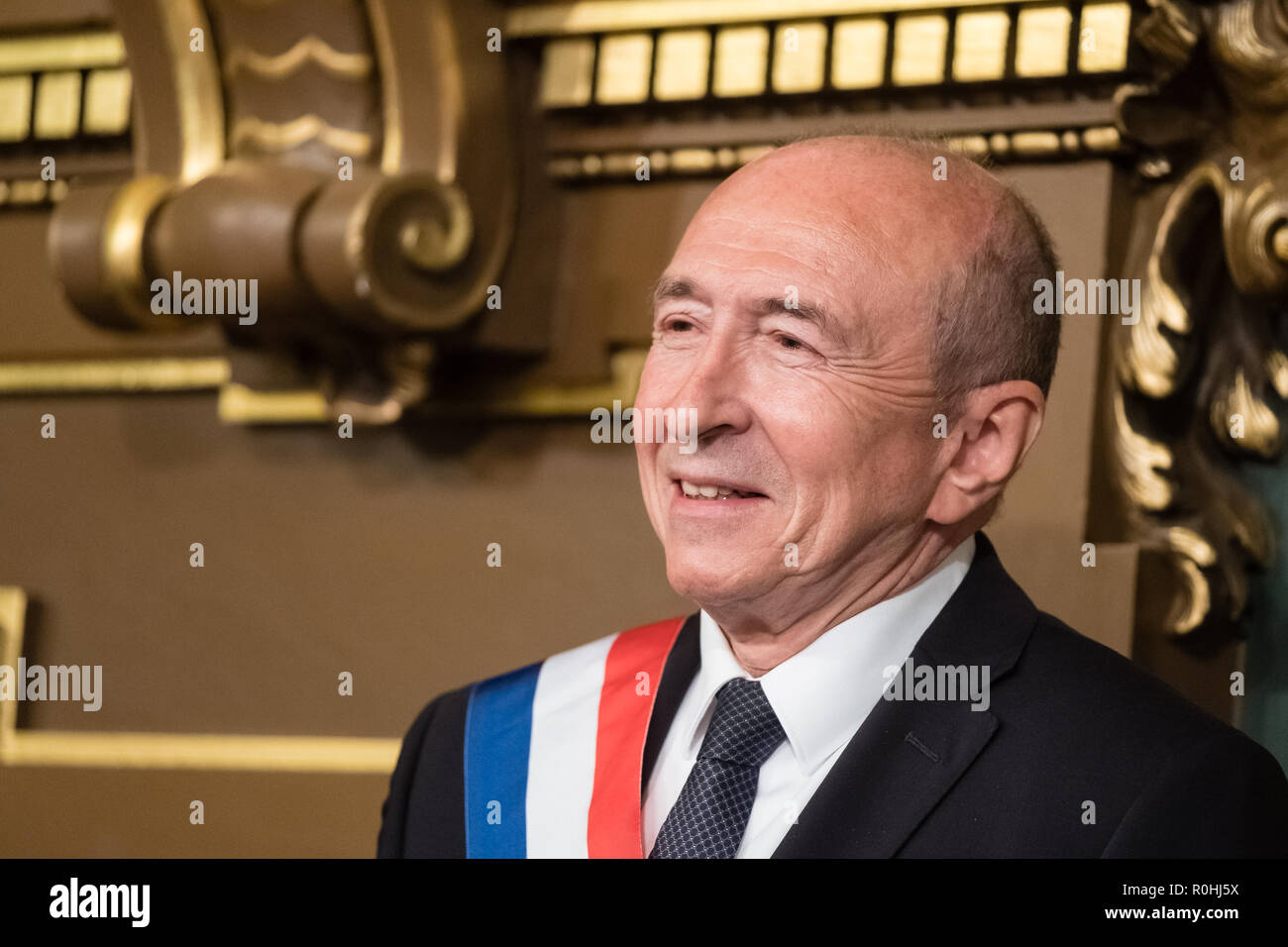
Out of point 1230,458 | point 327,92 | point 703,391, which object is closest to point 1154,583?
point 1230,458

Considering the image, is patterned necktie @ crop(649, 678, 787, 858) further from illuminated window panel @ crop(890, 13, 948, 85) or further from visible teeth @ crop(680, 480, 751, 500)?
illuminated window panel @ crop(890, 13, 948, 85)

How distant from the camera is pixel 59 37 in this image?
1.46 m

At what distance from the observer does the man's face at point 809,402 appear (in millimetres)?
971

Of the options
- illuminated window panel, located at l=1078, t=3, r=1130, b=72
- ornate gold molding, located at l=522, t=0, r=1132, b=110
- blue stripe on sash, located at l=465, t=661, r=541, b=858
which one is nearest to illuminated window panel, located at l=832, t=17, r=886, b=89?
ornate gold molding, located at l=522, t=0, r=1132, b=110

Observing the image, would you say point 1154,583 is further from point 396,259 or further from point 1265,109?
point 396,259

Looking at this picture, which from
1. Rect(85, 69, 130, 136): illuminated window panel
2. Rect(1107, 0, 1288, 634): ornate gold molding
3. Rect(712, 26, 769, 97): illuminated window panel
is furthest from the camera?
Rect(85, 69, 130, 136): illuminated window panel

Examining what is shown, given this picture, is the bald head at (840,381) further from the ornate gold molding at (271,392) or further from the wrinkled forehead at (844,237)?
the ornate gold molding at (271,392)

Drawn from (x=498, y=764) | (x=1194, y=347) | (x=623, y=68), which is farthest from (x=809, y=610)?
(x=623, y=68)

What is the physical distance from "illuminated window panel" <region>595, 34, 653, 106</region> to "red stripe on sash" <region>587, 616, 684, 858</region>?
1.31 feet

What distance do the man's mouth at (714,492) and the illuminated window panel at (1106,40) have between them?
0.41m

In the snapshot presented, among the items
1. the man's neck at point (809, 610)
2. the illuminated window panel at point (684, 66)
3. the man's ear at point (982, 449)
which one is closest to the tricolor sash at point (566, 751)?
the man's neck at point (809, 610)

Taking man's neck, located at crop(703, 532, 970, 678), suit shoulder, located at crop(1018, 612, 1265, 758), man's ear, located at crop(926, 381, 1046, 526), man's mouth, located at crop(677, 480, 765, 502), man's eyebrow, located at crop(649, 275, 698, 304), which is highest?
man's eyebrow, located at crop(649, 275, 698, 304)

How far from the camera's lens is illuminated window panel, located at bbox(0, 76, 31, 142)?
4.82 ft

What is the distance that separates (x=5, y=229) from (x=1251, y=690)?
1.15 metres
